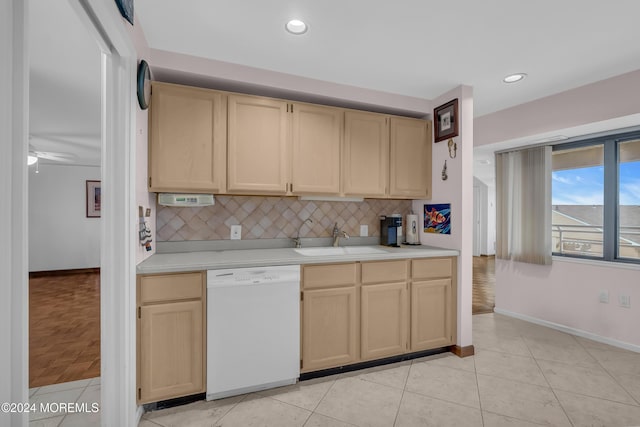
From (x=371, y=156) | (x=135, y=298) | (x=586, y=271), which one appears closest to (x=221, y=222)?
(x=135, y=298)

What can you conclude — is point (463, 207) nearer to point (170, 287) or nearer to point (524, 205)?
point (524, 205)

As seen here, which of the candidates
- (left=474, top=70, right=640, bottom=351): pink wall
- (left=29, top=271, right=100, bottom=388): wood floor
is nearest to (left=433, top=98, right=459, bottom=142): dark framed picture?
(left=474, top=70, right=640, bottom=351): pink wall

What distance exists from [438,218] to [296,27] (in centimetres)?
206

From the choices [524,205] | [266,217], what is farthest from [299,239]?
[524,205]

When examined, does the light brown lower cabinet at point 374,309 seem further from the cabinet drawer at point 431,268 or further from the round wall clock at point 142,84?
the round wall clock at point 142,84

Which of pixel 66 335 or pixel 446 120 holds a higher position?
pixel 446 120

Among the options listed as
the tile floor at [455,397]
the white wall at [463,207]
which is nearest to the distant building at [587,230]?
the tile floor at [455,397]

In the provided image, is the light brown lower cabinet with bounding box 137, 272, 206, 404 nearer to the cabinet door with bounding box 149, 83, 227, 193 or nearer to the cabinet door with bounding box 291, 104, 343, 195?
the cabinet door with bounding box 149, 83, 227, 193

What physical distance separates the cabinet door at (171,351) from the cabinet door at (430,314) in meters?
1.70

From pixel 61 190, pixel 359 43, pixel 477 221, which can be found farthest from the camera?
pixel 477 221

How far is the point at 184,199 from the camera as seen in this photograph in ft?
7.36

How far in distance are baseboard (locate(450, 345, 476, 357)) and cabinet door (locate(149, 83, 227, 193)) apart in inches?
96.4

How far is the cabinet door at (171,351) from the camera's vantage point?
184cm

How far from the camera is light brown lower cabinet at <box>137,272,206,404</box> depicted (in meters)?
1.84
